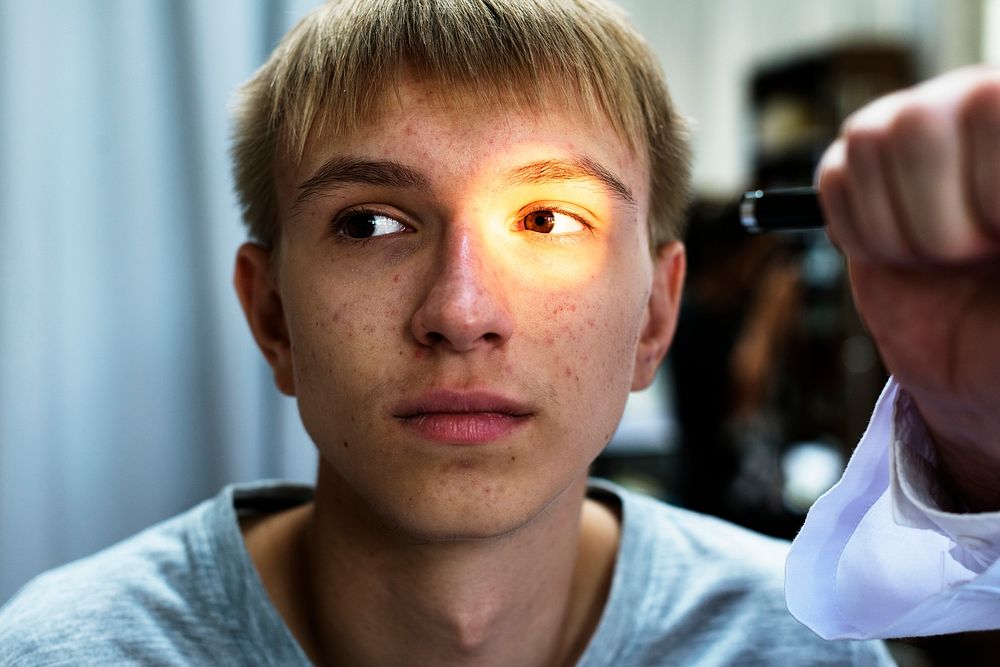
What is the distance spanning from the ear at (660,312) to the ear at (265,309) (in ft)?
1.20

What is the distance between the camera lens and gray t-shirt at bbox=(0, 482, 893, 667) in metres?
0.94

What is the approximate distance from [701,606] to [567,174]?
1.60ft

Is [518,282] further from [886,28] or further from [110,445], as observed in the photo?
[886,28]

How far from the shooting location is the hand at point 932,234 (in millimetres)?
541

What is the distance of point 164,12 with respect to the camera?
1687 mm

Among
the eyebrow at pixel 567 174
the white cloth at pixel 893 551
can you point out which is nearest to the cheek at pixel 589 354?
the eyebrow at pixel 567 174

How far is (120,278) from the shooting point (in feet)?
5.43

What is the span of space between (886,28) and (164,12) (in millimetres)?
3603

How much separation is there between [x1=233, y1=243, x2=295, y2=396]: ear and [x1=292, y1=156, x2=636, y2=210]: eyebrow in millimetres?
137

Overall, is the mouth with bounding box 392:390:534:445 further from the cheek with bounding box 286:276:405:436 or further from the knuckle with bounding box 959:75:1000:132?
the knuckle with bounding box 959:75:1000:132

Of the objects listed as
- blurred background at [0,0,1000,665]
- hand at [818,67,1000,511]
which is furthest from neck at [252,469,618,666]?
blurred background at [0,0,1000,665]

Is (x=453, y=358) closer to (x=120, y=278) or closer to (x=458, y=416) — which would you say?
(x=458, y=416)

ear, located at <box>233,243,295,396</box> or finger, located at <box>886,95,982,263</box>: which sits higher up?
finger, located at <box>886,95,982,263</box>

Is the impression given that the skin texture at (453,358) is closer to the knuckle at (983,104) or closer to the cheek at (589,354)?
the cheek at (589,354)
